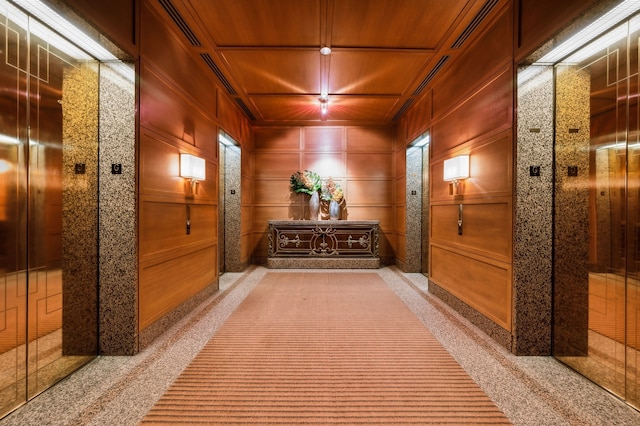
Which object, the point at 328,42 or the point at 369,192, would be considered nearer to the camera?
the point at 328,42

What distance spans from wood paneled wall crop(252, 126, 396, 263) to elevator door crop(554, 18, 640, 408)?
4.12 meters

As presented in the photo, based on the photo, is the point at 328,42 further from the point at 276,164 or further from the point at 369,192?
the point at 369,192

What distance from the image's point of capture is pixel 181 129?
3301mm

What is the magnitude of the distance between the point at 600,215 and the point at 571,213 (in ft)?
0.65

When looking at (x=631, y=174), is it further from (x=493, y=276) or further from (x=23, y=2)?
(x=23, y=2)

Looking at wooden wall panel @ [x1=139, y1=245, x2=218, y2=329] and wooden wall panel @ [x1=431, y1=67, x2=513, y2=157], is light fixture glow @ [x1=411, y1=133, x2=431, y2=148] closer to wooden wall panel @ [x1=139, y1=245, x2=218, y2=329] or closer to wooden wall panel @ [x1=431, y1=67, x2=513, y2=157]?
wooden wall panel @ [x1=431, y1=67, x2=513, y2=157]

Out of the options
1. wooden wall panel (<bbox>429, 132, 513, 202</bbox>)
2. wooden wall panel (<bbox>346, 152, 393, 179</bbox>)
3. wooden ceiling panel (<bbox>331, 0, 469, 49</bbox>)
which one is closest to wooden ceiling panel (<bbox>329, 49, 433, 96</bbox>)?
wooden ceiling panel (<bbox>331, 0, 469, 49</bbox>)

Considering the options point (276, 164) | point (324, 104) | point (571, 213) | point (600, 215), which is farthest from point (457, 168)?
point (276, 164)

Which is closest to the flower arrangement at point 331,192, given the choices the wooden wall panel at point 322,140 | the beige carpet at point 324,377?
the wooden wall panel at point 322,140

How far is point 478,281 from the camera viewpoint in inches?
124

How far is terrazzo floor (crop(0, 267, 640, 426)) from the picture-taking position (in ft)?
5.79

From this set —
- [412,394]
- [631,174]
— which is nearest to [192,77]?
[412,394]

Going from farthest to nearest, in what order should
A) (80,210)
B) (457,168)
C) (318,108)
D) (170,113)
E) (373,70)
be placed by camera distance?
(318,108) < (373,70) < (457,168) < (170,113) < (80,210)

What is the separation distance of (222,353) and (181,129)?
7.65 feet
